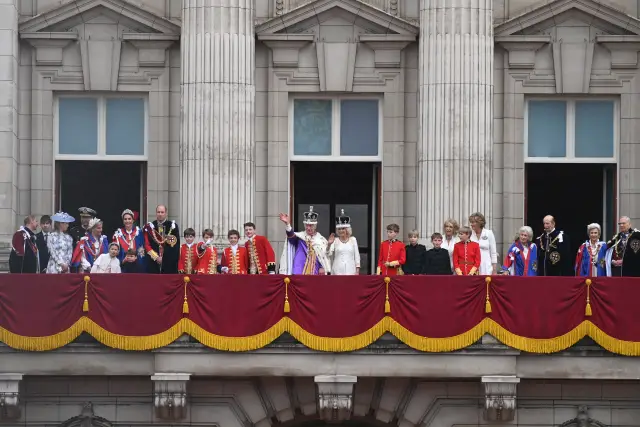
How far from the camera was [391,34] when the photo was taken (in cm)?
5112

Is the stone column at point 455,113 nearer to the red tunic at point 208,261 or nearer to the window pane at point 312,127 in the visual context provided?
the window pane at point 312,127

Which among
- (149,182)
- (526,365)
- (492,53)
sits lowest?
(526,365)

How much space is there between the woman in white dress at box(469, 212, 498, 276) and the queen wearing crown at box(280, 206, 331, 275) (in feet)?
10.8

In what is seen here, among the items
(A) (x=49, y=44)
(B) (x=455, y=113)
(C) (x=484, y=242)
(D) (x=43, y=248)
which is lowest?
(D) (x=43, y=248)

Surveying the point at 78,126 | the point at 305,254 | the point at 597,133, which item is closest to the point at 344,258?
the point at 305,254

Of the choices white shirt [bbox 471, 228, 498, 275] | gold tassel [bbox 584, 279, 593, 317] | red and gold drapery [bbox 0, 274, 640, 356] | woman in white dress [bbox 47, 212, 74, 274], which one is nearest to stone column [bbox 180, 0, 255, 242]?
woman in white dress [bbox 47, 212, 74, 274]

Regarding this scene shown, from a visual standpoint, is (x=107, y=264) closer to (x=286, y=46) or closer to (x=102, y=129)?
(x=102, y=129)

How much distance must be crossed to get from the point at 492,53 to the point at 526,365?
895 cm

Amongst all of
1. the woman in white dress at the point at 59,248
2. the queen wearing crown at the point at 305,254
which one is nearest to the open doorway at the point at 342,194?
the queen wearing crown at the point at 305,254

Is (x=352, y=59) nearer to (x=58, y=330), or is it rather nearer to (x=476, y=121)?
(x=476, y=121)

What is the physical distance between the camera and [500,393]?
44.8m

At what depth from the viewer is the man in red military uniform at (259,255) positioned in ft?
153

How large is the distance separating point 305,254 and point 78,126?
829cm

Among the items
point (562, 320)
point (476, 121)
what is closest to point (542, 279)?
point (562, 320)
